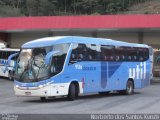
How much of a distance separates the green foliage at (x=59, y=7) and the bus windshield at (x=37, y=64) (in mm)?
49001

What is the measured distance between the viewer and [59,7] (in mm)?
84625

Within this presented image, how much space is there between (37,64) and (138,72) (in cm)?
874

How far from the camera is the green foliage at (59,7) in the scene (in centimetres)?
7444

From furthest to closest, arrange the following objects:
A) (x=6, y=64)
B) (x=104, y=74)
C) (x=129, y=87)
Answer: (x=6, y=64)
(x=129, y=87)
(x=104, y=74)

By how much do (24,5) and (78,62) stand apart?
59455mm

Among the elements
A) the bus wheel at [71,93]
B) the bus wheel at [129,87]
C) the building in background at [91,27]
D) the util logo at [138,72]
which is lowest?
the bus wheel at [129,87]

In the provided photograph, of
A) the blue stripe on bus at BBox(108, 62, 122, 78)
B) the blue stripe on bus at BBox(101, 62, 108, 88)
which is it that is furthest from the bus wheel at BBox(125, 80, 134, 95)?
the blue stripe on bus at BBox(101, 62, 108, 88)

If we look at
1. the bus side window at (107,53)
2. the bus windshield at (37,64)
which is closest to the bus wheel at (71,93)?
the bus windshield at (37,64)

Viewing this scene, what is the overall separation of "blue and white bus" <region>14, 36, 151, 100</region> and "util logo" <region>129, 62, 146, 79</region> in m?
0.34

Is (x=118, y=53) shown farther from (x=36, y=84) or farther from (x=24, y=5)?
(x=24, y=5)

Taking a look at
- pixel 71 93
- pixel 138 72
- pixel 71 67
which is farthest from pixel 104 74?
pixel 138 72

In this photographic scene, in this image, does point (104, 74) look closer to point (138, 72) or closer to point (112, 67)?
point (112, 67)

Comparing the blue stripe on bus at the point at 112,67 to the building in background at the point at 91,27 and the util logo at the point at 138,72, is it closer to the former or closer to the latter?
the util logo at the point at 138,72

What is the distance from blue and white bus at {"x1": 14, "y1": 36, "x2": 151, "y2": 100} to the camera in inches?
822
